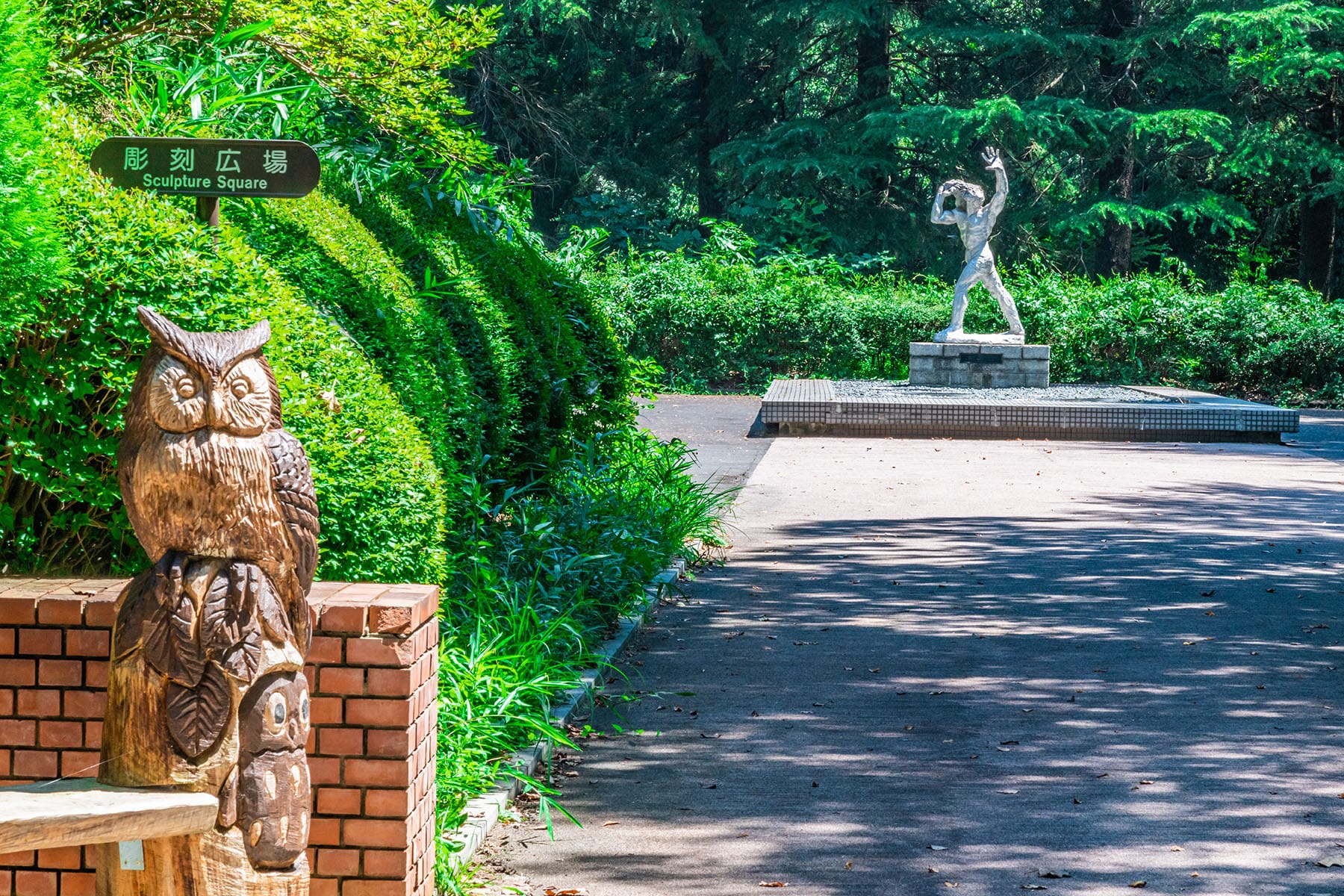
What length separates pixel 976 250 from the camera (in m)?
20.5

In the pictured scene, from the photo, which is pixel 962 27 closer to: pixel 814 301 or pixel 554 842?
pixel 814 301

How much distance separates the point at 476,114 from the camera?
99.5ft

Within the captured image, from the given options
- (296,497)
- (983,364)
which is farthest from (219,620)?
(983,364)

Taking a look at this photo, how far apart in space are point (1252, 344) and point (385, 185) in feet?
57.8

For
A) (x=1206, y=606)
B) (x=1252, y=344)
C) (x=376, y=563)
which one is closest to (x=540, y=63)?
(x=1252, y=344)

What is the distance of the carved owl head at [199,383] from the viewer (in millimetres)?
2617

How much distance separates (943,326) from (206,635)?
21.6 m

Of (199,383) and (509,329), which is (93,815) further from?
(509,329)

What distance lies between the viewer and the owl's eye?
2684 millimetres

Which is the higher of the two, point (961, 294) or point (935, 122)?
point (935, 122)

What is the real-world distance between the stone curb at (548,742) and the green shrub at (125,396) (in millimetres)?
721

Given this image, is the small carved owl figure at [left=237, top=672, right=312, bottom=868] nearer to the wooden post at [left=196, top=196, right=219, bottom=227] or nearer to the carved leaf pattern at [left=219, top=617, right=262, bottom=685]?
the carved leaf pattern at [left=219, top=617, right=262, bottom=685]

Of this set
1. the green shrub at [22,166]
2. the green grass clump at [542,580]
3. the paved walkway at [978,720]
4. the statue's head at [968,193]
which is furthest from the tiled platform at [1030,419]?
the green shrub at [22,166]

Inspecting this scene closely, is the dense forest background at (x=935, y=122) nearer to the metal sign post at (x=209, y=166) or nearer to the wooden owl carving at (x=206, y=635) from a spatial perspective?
the metal sign post at (x=209, y=166)
